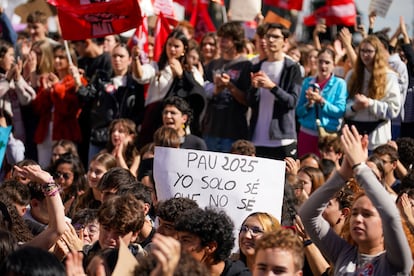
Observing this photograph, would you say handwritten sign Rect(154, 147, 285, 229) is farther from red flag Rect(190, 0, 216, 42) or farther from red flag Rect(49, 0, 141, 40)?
red flag Rect(190, 0, 216, 42)

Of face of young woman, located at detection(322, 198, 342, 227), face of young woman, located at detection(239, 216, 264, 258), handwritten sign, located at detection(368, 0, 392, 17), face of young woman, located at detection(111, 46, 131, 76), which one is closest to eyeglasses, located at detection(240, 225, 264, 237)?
face of young woman, located at detection(239, 216, 264, 258)

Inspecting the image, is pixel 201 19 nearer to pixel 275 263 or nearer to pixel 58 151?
pixel 58 151

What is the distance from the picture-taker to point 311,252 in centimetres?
724

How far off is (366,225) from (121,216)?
1.42 m

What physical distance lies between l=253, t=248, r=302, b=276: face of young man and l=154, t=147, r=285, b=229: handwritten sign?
7.36ft

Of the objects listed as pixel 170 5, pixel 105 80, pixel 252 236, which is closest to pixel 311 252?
pixel 252 236

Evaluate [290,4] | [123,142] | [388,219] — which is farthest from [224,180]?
[290,4]

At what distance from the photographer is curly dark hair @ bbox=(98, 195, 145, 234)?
6.80 m

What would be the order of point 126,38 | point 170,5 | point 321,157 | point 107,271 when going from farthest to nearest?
point 126,38
point 170,5
point 321,157
point 107,271

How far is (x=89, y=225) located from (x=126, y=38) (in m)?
10.0

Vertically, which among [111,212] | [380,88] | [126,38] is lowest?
[126,38]

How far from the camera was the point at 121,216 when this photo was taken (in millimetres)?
6816

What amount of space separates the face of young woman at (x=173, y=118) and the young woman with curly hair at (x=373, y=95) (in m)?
1.86

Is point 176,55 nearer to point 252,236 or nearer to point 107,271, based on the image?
point 252,236
